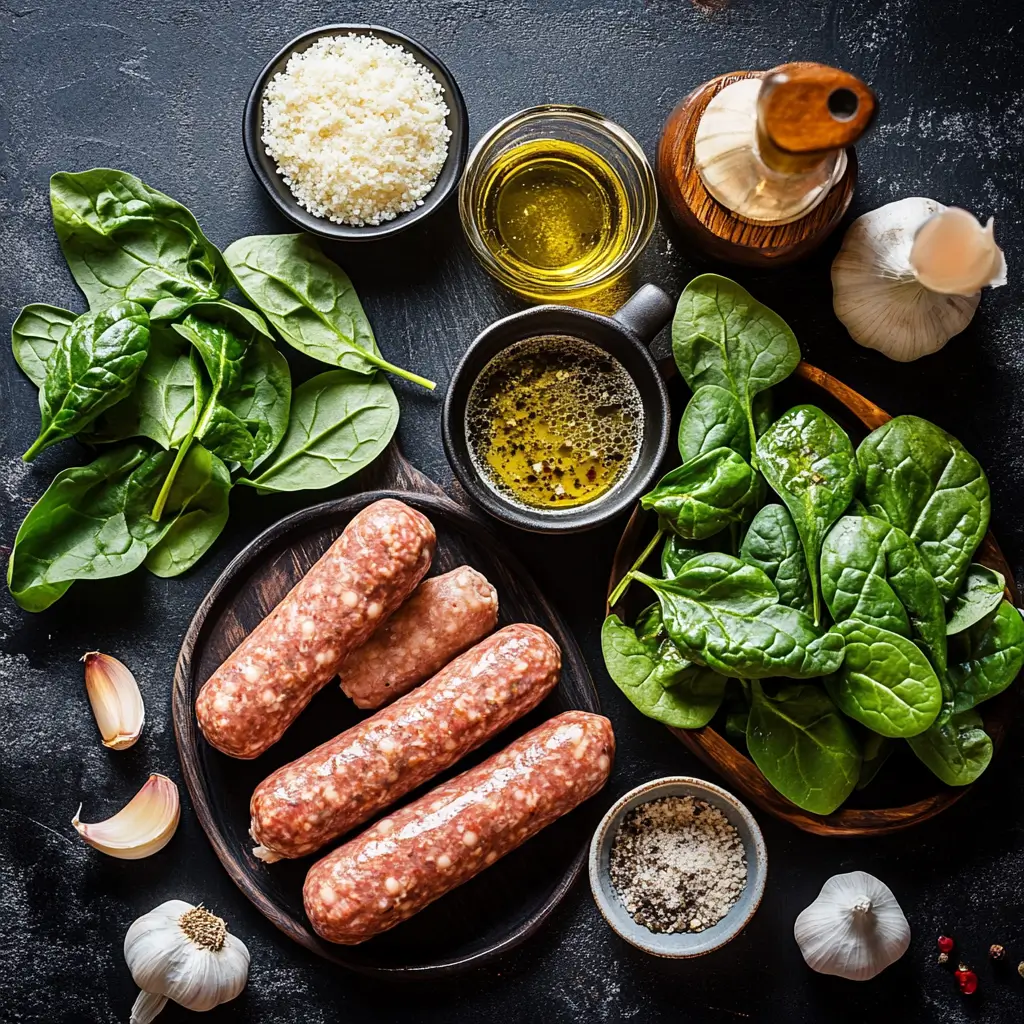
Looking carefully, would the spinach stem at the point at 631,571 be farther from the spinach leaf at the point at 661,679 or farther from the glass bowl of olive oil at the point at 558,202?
the glass bowl of olive oil at the point at 558,202

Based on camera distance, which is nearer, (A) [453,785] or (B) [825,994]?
(A) [453,785]

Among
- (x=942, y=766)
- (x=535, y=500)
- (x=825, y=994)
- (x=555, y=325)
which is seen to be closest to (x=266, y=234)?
(x=555, y=325)

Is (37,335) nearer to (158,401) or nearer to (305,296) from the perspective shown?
(158,401)

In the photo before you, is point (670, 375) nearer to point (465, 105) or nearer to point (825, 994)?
point (465, 105)

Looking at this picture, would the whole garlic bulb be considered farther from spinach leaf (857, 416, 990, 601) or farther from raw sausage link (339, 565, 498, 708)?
spinach leaf (857, 416, 990, 601)

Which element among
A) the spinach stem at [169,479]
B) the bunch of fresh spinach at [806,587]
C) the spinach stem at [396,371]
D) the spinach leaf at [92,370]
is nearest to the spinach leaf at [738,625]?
the bunch of fresh spinach at [806,587]
